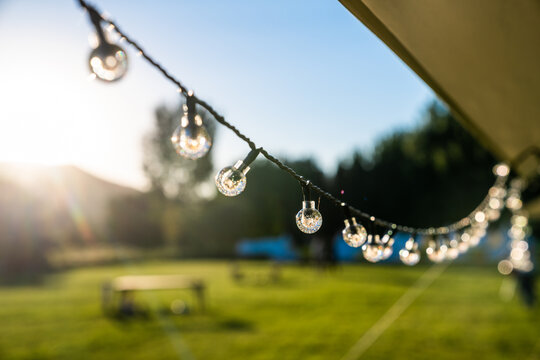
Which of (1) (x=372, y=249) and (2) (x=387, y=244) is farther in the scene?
(2) (x=387, y=244)

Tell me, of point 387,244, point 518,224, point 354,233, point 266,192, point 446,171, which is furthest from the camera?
point 266,192

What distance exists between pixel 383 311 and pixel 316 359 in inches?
170

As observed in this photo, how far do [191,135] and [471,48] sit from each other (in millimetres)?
1512

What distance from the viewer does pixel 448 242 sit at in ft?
8.43

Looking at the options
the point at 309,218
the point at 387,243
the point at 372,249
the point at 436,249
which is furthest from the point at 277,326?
the point at 309,218

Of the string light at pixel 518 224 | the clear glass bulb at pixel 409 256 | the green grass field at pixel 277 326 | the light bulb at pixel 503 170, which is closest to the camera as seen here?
the clear glass bulb at pixel 409 256

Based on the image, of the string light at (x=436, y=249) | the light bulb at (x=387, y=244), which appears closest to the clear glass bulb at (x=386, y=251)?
the light bulb at (x=387, y=244)

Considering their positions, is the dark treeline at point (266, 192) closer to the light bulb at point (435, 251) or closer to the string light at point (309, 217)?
the light bulb at point (435, 251)

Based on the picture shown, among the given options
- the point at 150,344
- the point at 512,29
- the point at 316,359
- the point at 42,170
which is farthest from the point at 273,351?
the point at 42,170

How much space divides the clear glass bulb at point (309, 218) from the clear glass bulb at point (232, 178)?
0.66ft

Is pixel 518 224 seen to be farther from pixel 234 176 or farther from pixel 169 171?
pixel 169 171

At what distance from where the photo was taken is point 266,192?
2919 cm

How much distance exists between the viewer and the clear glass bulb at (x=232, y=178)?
2.97ft

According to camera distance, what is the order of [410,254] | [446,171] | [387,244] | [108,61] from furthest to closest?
1. [446,171]
2. [410,254]
3. [387,244]
4. [108,61]
